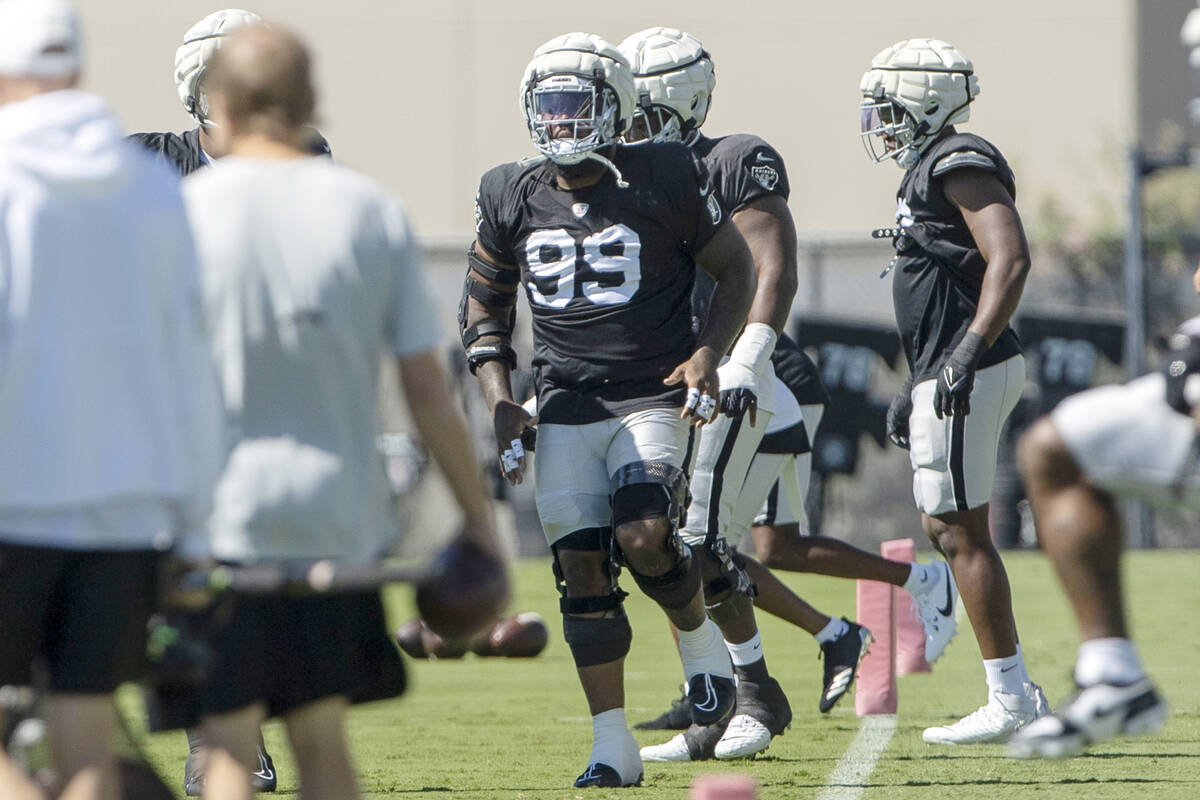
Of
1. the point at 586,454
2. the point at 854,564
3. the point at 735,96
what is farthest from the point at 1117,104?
the point at 586,454

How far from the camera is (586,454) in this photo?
20.7ft

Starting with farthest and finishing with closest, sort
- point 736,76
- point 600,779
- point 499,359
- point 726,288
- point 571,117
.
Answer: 1. point 736,76
2. point 499,359
3. point 726,288
4. point 571,117
5. point 600,779

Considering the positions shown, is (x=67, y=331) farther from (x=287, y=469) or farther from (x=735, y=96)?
(x=735, y=96)

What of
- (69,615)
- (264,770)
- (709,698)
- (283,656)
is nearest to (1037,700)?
(709,698)

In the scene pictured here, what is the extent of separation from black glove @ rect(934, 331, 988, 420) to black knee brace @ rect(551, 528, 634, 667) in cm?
131

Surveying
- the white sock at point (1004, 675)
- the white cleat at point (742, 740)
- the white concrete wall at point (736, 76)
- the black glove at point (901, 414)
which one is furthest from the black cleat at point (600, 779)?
the white concrete wall at point (736, 76)

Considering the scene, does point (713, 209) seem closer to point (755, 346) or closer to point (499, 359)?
point (755, 346)

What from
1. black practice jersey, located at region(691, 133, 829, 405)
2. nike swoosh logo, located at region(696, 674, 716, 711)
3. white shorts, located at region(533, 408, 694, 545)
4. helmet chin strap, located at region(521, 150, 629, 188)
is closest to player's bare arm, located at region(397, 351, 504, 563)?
white shorts, located at region(533, 408, 694, 545)

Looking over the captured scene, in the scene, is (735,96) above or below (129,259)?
below

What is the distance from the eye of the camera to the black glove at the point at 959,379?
6.84 metres

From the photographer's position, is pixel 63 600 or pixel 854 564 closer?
pixel 63 600

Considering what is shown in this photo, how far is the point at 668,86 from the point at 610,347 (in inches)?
57.6

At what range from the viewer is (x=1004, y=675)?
7.03 metres

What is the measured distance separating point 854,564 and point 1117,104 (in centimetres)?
1750
